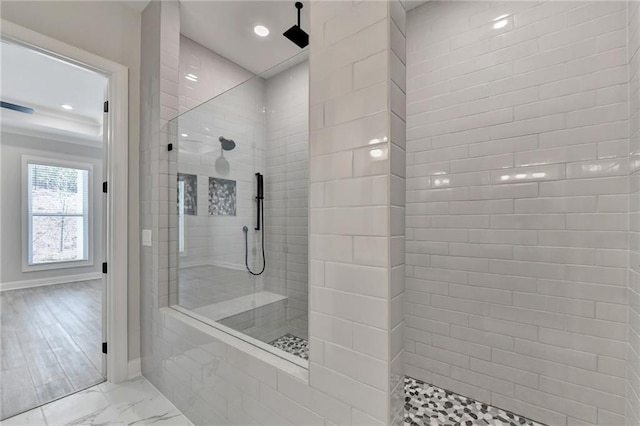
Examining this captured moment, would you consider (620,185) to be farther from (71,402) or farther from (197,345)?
(71,402)

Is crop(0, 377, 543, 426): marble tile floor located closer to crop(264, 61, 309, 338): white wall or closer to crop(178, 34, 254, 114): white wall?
crop(264, 61, 309, 338): white wall

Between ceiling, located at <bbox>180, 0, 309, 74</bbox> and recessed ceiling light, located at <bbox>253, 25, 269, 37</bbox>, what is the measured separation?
0.12 ft

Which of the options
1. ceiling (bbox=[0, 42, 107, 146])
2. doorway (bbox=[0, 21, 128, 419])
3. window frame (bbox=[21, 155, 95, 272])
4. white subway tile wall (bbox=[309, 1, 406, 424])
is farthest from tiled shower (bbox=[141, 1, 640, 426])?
window frame (bbox=[21, 155, 95, 272])

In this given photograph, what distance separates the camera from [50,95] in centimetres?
392

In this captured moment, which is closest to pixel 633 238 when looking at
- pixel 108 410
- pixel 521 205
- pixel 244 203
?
pixel 521 205

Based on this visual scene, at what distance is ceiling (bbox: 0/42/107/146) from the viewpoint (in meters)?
3.00

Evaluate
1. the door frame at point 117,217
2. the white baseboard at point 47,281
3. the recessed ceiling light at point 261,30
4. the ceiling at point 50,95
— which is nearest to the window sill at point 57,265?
the white baseboard at point 47,281

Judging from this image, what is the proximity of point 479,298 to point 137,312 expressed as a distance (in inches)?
100

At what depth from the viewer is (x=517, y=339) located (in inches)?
65.3

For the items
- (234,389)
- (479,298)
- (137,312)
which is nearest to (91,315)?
(137,312)

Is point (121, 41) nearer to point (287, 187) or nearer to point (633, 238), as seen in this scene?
point (287, 187)

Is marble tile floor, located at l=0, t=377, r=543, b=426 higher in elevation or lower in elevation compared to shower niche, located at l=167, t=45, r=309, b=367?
lower

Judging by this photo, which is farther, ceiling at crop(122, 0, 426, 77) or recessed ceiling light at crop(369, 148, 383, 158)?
ceiling at crop(122, 0, 426, 77)

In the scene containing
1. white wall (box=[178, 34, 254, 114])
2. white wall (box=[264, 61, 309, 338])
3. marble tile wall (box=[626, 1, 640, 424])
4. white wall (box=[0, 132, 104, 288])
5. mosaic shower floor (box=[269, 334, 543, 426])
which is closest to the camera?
marble tile wall (box=[626, 1, 640, 424])
